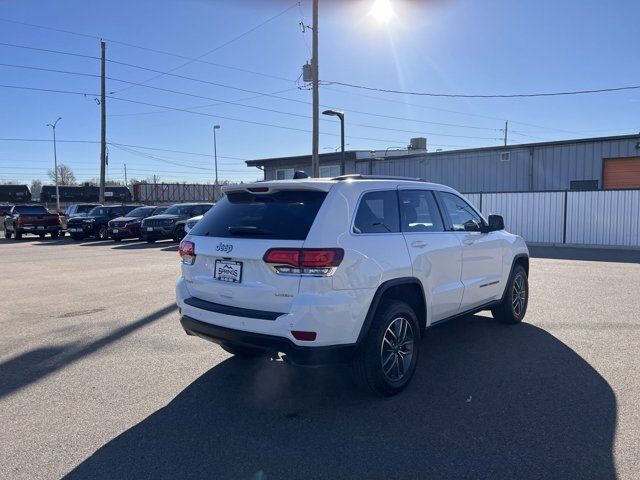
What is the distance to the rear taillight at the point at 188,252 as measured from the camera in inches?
178

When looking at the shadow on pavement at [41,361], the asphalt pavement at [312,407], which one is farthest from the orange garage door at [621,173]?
the shadow on pavement at [41,361]

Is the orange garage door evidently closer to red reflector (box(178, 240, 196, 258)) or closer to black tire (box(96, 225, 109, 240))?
red reflector (box(178, 240, 196, 258))

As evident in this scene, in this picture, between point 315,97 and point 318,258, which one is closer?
point 318,258

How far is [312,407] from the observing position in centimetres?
415

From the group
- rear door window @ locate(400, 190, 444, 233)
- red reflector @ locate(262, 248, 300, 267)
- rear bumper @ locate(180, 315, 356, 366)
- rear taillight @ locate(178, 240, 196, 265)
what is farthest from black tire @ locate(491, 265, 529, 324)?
rear taillight @ locate(178, 240, 196, 265)

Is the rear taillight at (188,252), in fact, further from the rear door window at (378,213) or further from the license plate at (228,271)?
the rear door window at (378,213)

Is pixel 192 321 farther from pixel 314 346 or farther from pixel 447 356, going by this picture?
pixel 447 356

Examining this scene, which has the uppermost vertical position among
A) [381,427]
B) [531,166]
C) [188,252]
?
[531,166]

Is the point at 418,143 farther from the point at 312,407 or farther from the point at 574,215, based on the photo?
the point at 312,407

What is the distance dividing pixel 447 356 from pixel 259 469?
2.77 meters

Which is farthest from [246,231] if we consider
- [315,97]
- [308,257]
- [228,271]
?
[315,97]

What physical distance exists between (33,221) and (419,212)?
2491cm

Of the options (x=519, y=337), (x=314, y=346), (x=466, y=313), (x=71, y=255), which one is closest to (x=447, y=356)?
(x=466, y=313)

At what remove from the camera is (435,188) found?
17.9 ft
